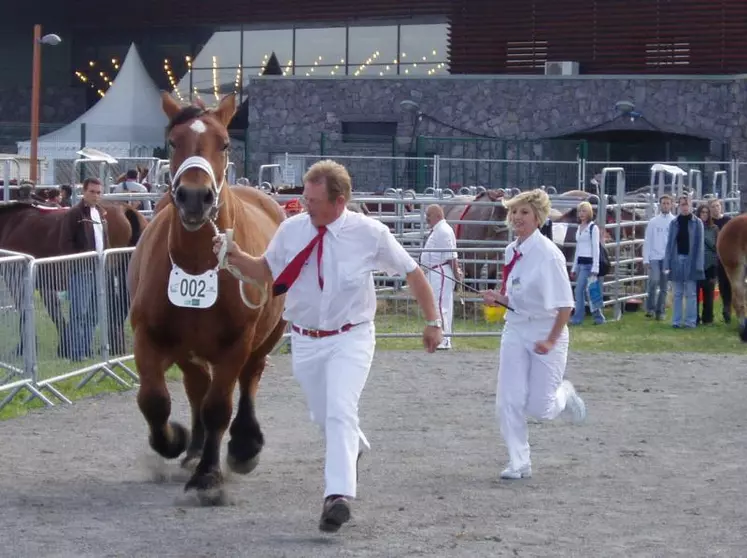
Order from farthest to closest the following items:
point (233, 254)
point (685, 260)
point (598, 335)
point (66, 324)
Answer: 1. point (685, 260)
2. point (598, 335)
3. point (66, 324)
4. point (233, 254)

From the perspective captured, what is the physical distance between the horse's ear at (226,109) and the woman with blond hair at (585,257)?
1161 cm

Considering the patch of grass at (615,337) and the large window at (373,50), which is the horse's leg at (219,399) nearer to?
the patch of grass at (615,337)

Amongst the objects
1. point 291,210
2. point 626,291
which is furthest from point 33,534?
point 626,291

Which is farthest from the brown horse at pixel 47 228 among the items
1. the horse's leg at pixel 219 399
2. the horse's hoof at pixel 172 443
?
the horse's leg at pixel 219 399

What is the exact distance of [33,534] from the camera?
6949 mm

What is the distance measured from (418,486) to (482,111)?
28.4 meters

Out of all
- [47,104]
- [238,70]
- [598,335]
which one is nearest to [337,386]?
[598,335]

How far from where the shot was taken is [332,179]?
720 centimetres

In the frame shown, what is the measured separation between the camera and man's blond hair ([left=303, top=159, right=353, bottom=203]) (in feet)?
23.6

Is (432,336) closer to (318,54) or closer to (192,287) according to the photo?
(192,287)

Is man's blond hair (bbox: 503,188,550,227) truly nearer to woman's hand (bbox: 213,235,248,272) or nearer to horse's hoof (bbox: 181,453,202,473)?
woman's hand (bbox: 213,235,248,272)

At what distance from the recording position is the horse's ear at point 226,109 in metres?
8.05

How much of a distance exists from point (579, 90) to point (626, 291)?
45.6 feet

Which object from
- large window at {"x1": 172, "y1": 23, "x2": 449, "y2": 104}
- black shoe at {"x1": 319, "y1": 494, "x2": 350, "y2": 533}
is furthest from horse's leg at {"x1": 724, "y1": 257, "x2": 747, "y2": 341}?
large window at {"x1": 172, "y1": 23, "x2": 449, "y2": 104}
